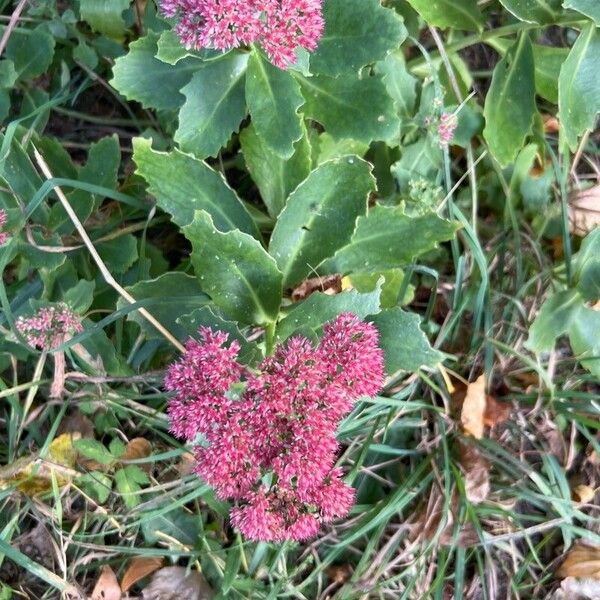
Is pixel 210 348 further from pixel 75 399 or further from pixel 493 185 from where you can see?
pixel 493 185

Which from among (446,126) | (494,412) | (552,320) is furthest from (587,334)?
(446,126)

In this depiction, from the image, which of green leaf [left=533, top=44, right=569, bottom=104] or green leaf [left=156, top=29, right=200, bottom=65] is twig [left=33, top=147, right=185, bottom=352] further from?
green leaf [left=533, top=44, right=569, bottom=104]

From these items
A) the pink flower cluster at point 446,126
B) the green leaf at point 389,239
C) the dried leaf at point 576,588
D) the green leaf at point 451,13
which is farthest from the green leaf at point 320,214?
the dried leaf at point 576,588

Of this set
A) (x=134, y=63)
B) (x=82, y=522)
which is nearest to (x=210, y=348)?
(x=134, y=63)

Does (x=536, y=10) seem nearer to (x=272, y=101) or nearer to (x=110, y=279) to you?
(x=272, y=101)

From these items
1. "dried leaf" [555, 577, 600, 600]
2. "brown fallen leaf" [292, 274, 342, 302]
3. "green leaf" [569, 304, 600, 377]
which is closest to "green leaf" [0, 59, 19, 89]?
"brown fallen leaf" [292, 274, 342, 302]
